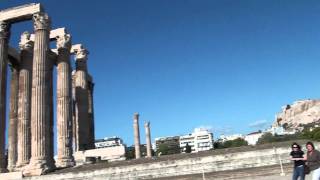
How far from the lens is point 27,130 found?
4175cm

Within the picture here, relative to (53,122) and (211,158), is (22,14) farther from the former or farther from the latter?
(211,158)

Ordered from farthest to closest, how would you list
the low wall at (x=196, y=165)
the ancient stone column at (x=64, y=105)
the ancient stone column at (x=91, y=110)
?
the ancient stone column at (x=91, y=110), the ancient stone column at (x=64, y=105), the low wall at (x=196, y=165)

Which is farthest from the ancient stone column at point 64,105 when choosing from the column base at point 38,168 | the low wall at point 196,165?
the low wall at point 196,165

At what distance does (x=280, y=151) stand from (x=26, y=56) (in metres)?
28.2

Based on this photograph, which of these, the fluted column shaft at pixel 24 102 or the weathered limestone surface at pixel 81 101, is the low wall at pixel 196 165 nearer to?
the fluted column shaft at pixel 24 102

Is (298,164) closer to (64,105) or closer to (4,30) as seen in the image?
(64,105)

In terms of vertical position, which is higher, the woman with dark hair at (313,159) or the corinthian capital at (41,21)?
the corinthian capital at (41,21)

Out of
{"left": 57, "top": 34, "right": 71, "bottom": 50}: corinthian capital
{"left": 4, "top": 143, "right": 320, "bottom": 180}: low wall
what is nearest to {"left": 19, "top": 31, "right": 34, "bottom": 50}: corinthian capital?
{"left": 57, "top": 34, "right": 71, "bottom": 50}: corinthian capital

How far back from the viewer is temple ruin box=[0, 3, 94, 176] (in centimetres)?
3647

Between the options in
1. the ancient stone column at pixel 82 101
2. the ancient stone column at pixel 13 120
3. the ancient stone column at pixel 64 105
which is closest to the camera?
the ancient stone column at pixel 64 105

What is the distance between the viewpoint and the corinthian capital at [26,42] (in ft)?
149

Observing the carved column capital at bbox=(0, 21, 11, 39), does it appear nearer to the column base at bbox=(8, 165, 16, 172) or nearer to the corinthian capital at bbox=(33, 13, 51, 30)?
the corinthian capital at bbox=(33, 13, 51, 30)

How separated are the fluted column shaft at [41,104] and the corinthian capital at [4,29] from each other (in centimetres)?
388

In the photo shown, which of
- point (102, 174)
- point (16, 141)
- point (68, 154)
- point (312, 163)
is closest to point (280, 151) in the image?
point (102, 174)
